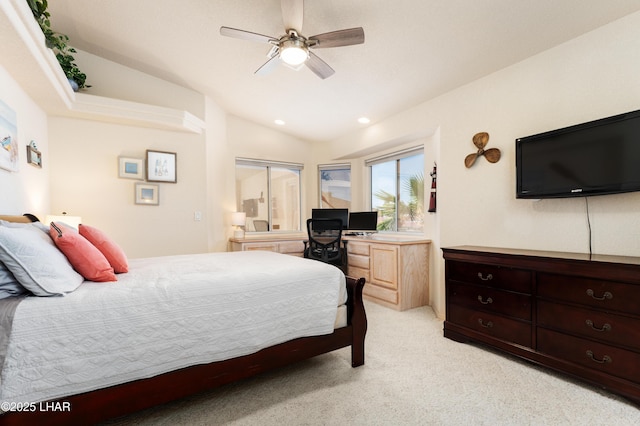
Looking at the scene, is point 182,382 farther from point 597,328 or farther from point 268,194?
point 268,194

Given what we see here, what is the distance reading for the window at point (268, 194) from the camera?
15.8 ft

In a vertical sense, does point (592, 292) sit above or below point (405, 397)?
above

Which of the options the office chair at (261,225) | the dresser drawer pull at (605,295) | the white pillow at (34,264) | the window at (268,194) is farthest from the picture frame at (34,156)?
the dresser drawer pull at (605,295)

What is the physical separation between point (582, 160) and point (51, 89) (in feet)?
14.1

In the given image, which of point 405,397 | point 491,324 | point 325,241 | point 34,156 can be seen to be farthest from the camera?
point 325,241

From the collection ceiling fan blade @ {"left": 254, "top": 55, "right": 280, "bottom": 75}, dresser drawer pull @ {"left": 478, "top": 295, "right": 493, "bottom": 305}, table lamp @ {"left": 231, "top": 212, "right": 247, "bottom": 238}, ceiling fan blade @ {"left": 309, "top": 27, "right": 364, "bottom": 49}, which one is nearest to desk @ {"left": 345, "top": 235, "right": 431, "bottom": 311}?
dresser drawer pull @ {"left": 478, "top": 295, "right": 493, "bottom": 305}

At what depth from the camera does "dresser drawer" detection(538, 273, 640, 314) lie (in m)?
1.63

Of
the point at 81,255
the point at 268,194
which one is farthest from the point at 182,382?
the point at 268,194

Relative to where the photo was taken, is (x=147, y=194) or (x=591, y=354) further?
(x=147, y=194)

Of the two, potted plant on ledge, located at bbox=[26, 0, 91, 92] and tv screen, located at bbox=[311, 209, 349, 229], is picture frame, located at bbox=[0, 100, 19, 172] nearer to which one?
potted plant on ledge, located at bbox=[26, 0, 91, 92]

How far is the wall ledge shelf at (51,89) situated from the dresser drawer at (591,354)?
385cm

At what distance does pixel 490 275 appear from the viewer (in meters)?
2.26

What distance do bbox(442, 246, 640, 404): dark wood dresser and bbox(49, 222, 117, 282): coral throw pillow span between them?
2577 mm

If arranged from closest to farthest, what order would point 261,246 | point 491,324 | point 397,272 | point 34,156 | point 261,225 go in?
point 491,324
point 34,156
point 397,272
point 261,246
point 261,225
